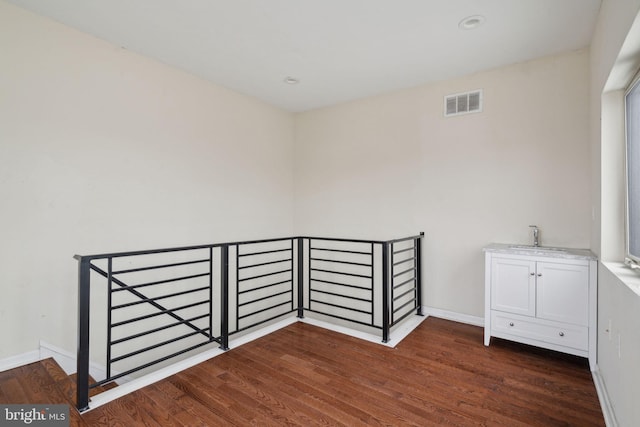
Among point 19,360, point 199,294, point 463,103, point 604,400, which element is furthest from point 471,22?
point 19,360

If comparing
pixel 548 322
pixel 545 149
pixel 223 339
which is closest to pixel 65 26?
pixel 223 339

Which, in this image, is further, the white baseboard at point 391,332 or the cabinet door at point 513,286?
the white baseboard at point 391,332

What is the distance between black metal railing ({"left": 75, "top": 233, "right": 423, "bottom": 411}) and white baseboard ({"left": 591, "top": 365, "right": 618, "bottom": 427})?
4.90 ft

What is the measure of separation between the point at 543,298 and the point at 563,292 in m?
0.15

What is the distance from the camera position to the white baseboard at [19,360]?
7.69ft

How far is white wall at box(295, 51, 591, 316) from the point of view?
2994 millimetres

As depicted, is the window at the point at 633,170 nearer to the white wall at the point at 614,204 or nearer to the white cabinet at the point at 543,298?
the white wall at the point at 614,204

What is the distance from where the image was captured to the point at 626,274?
1801 mm

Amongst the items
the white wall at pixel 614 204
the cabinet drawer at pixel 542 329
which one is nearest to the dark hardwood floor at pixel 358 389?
the cabinet drawer at pixel 542 329

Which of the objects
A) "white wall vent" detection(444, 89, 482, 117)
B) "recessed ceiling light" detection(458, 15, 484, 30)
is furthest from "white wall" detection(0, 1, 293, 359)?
"recessed ceiling light" detection(458, 15, 484, 30)

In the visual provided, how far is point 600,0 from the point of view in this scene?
2.24 m

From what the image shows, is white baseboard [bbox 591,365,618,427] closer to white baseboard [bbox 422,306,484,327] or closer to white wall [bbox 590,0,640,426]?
white wall [bbox 590,0,640,426]

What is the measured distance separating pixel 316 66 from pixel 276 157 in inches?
64.0

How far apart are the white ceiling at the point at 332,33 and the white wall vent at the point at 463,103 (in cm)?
22
